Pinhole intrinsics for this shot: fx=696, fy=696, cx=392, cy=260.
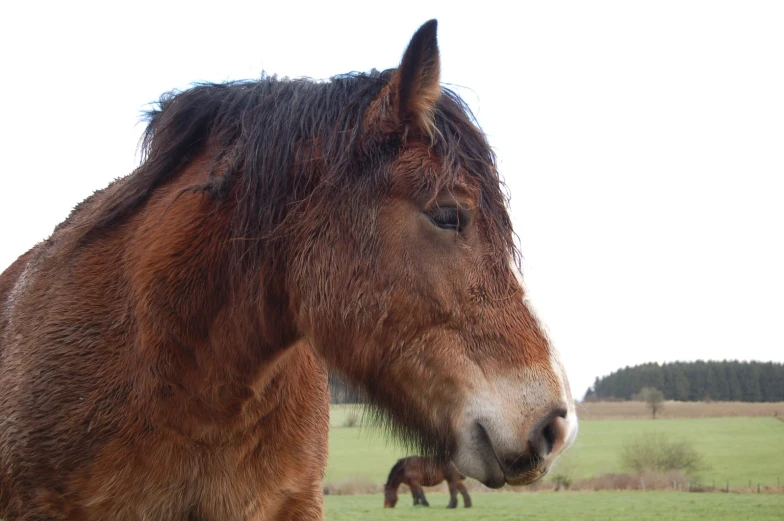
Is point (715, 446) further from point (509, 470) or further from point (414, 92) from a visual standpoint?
point (414, 92)

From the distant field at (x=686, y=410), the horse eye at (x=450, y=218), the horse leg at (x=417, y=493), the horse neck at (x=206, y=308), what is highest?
the horse eye at (x=450, y=218)

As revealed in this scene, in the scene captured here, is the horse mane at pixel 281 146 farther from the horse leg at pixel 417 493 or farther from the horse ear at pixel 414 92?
the horse leg at pixel 417 493

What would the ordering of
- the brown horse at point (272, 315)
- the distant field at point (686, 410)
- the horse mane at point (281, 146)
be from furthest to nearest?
1. the distant field at point (686, 410)
2. the horse mane at point (281, 146)
3. the brown horse at point (272, 315)

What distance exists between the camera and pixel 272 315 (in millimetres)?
3541

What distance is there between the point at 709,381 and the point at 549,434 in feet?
210

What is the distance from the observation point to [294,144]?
11.6 ft

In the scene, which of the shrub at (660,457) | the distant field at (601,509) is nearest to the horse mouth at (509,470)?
the distant field at (601,509)

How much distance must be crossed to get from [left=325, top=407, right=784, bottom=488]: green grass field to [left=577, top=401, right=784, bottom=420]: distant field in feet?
2.77

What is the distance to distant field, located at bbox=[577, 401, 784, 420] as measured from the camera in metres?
58.2

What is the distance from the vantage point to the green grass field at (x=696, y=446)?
134ft

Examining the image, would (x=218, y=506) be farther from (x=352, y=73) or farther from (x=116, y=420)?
(x=352, y=73)

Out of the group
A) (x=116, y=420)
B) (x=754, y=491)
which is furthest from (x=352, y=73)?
(x=754, y=491)

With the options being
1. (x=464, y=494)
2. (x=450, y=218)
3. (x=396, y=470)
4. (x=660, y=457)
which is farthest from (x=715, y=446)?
(x=450, y=218)

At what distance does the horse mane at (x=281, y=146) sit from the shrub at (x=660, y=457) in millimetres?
45323
